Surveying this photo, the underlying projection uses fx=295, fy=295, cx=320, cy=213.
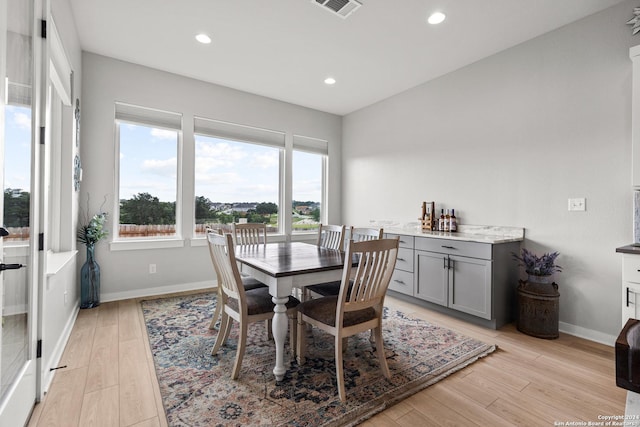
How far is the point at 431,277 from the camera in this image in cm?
327

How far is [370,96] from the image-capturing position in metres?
4.50

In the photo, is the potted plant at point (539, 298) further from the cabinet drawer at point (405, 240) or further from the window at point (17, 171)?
the window at point (17, 171)

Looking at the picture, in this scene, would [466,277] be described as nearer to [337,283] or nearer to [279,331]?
[337,283]

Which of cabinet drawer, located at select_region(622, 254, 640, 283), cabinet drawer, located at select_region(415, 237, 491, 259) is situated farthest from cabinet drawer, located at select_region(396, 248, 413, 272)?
cabinet drawer, located at select_region(622, 254, 640, 283)

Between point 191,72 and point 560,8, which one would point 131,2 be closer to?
point 191,72

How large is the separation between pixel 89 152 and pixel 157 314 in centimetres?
199

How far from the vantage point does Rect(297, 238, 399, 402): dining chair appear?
1748mm

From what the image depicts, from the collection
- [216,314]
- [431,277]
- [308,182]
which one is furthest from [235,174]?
[431,277]

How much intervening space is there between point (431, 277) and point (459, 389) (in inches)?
58.8

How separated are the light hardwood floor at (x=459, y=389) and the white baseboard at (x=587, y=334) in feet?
0.27

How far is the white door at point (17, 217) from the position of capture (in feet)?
4.22

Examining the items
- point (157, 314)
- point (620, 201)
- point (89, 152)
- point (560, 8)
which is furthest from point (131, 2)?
point (620, 201)

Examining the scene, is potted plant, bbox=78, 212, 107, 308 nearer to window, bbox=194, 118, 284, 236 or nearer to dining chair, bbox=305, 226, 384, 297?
window, bbox=194, 118, 284, 236

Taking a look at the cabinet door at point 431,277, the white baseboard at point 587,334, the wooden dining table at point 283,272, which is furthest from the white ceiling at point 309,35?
the white baseboard at point 587,334
